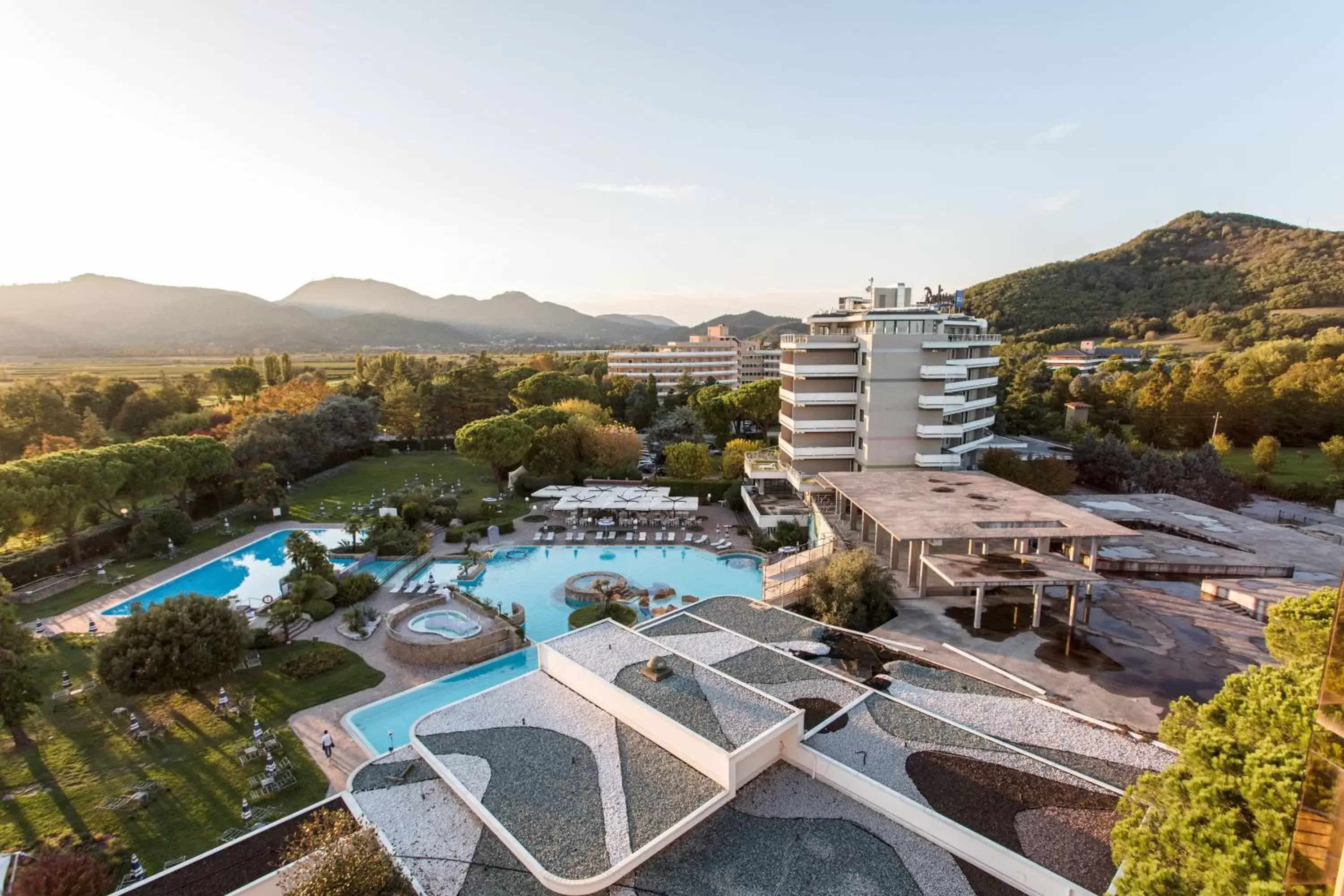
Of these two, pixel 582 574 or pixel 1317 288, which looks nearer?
pixel 582 574

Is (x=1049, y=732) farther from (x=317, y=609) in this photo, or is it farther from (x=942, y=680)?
(x=317, y=609)

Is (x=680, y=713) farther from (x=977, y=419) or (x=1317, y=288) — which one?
(x=1317, y=288)

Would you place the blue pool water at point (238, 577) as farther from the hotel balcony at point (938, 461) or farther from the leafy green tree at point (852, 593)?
the hotel balcony at point (938, 461)

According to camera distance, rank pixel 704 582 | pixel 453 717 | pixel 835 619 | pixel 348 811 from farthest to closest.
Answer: pixel 704 582 → pixel 835 619 → pixel 453 717 → pixel 348 811

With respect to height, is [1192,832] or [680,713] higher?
[1192,832]

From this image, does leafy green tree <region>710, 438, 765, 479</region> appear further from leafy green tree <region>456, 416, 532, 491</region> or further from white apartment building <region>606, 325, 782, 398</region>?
white apartment building <region>606, 325, 782, 398</region>

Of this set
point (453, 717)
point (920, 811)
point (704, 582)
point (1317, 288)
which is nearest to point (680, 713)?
point (920, 811)

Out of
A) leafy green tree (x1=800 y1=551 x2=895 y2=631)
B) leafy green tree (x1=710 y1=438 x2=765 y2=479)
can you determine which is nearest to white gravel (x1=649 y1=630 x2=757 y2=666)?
leafy green tree (x1=800 y1=551 x2=895 y2=631)
